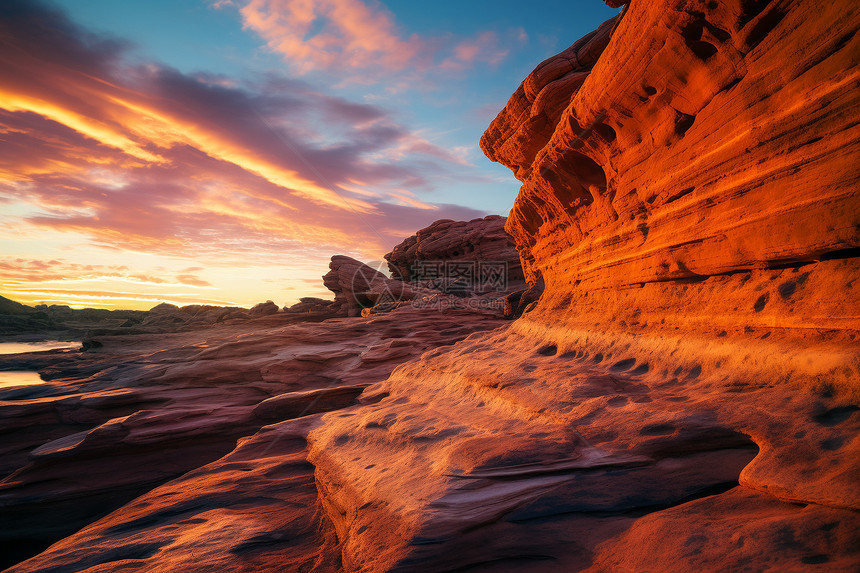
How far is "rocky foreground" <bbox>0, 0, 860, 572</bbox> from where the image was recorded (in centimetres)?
278

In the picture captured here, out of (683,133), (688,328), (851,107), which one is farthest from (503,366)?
(851,107)

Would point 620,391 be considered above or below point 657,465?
above

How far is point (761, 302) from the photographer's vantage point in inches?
165

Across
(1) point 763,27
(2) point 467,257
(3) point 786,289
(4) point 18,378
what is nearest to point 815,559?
(3) point 786,289

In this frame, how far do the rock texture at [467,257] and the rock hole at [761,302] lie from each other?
95.1ft

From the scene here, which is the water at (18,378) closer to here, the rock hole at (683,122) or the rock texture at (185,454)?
the rock texture at (185,454)

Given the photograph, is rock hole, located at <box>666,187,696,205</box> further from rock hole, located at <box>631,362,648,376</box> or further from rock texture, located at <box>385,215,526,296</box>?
rock texture, located at <box>385,215,526,296</box>

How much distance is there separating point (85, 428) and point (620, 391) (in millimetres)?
14115

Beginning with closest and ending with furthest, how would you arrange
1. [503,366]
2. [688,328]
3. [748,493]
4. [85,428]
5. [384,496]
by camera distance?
[748,493], [384,496], [688,328], [503,366], [85,428]

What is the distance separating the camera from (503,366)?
6.79 meters

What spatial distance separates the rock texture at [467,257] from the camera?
122 ft

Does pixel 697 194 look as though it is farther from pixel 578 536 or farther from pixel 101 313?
pixel 101 313

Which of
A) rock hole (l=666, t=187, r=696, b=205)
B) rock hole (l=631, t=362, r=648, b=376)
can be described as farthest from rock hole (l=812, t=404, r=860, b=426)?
rock hole (l=666, t=187, r=696, b=205)

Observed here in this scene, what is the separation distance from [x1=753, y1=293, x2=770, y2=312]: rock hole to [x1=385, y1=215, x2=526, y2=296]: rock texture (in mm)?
28990
